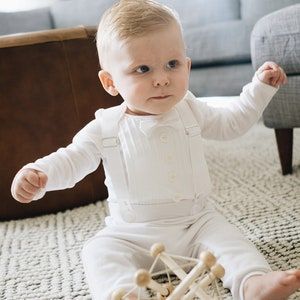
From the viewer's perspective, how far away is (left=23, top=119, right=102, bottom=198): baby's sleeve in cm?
71

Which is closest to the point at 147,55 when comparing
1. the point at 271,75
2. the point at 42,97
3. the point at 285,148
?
the point at 271,75

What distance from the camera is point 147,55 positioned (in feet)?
2.25

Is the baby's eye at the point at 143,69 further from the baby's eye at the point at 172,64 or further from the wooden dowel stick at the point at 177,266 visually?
the wooden dowel stick at the point at 177,266

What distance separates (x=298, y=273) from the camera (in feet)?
1.71

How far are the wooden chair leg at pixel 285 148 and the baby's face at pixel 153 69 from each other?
1.67 ft

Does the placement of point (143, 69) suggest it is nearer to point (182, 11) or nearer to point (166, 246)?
point (166, 246)

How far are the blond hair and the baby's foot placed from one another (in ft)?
1.16

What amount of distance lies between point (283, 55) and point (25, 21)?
1.82 meters

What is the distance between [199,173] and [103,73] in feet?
0.70

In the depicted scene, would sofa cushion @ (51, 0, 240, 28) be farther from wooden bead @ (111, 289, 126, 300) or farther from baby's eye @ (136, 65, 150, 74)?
wooden bead @ (111, 289, 126, 300)

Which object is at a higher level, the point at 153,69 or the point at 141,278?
the point at 153,69

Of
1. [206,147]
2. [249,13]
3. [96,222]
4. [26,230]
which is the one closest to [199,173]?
[96,222]

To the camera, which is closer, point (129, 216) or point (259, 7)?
point (129, 216)

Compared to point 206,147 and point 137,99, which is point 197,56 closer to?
point 206,147
